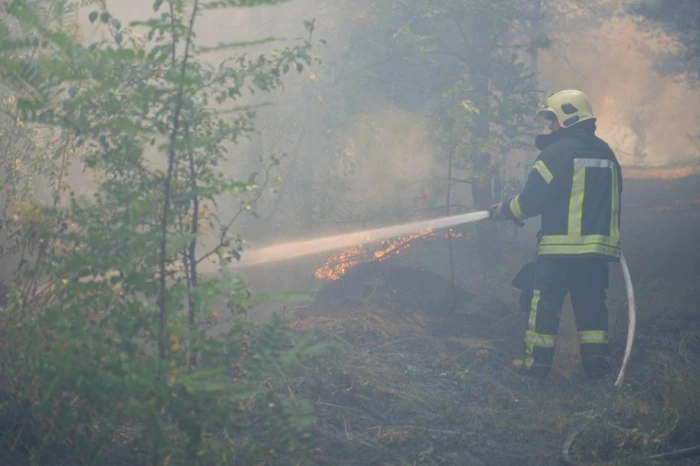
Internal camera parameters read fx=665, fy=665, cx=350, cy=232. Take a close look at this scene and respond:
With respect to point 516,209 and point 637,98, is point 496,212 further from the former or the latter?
point 637,98

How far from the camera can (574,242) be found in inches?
231

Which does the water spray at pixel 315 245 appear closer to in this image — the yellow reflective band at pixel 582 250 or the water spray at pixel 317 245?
the water spray at pixel 317 245

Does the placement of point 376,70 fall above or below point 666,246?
above

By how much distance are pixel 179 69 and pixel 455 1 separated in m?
7.98

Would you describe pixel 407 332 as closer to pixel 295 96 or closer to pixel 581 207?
pixel 581 207

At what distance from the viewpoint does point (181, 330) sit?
8.65 ft

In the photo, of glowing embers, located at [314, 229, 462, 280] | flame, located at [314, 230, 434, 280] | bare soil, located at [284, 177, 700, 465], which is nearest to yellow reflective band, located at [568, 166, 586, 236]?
→ bare soil, located at [284, 177, 700, 465]

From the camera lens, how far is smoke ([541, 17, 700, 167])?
3669 cm

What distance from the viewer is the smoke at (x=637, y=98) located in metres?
36.7

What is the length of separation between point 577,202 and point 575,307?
95cm

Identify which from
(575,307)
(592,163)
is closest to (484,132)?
(592,163)

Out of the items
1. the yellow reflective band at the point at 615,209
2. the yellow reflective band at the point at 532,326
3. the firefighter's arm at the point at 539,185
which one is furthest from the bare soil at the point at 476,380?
the firefighter's arm at the point at 539,185

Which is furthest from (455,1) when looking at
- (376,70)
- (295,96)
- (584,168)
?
(584,168)

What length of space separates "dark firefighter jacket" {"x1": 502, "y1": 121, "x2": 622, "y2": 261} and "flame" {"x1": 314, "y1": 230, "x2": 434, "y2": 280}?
3375 mm
